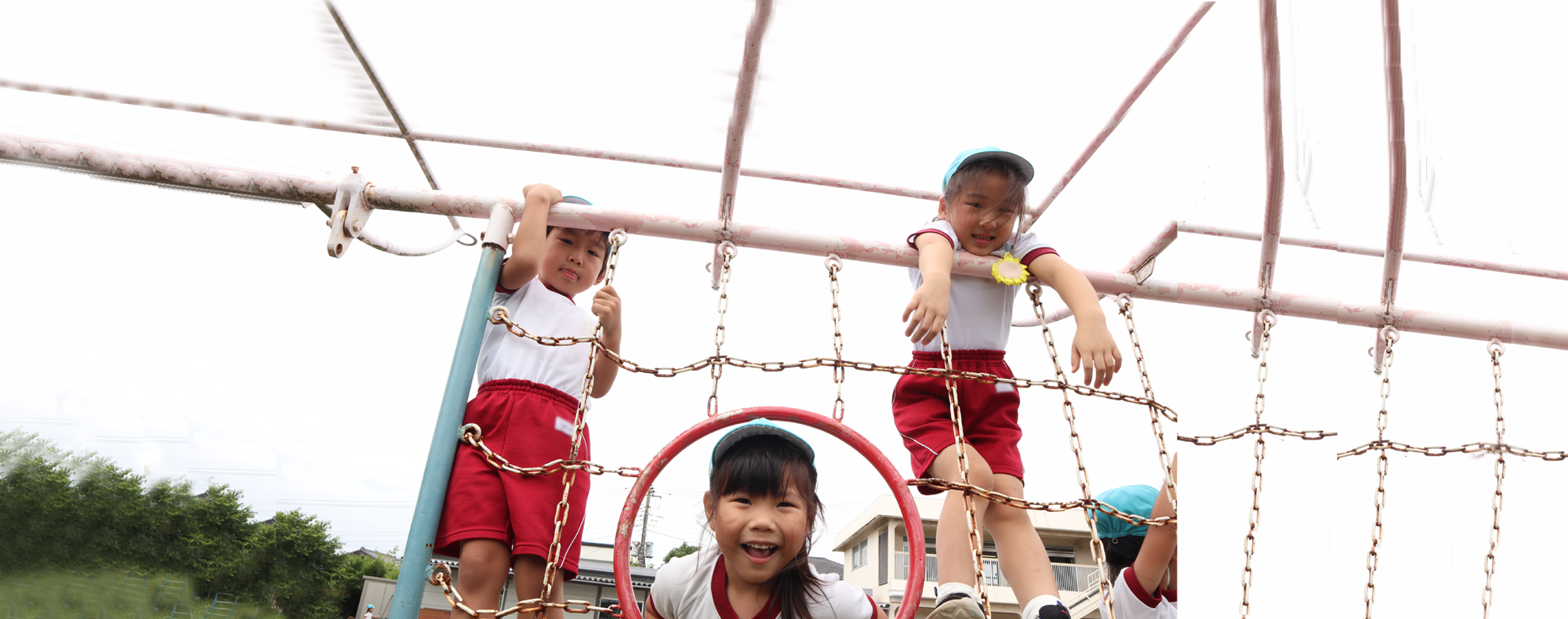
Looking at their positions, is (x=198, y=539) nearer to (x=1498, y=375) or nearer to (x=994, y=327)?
(x=994, y=327)

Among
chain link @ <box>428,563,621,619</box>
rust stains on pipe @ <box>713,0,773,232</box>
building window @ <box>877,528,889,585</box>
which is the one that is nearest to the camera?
chain link @ <box>428,563,621,619</box>

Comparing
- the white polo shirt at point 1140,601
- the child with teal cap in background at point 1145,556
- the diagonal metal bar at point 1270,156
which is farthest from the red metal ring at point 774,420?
the diagonal metal bar at point 1270,156

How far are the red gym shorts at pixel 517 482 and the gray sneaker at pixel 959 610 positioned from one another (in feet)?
2.84

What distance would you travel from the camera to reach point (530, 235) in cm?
198

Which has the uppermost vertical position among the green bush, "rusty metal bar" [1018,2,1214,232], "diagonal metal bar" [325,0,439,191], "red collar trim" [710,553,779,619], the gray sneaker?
"rusty metal bar" [1018,2,1214,232]

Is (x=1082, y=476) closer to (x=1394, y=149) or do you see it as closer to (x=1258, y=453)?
(x=1258, y=453)

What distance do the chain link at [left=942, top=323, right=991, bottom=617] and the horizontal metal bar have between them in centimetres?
117

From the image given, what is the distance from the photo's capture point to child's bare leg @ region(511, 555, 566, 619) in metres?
1.83

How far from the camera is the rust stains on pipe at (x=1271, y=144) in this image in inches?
78.4

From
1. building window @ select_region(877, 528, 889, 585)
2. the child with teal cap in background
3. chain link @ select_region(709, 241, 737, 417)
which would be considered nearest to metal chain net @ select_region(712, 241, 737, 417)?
chain link @ select_region(709, 241, 737, 417)

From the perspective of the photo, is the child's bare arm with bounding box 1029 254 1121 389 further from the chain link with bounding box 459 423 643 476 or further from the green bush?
the green bush

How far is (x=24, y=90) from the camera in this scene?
101 inches

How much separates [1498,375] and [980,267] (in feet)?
4.97

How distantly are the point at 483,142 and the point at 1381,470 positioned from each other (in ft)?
9.94
